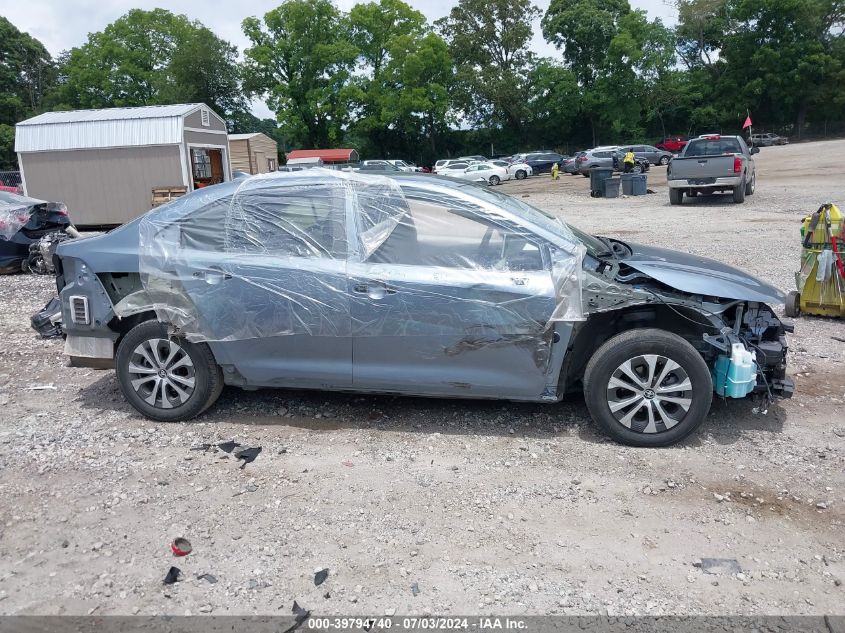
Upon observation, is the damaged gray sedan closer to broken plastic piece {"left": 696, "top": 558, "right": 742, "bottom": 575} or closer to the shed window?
broken plastic piece {"left": 696, "top": 558, "right": 742, "bottom": 575}

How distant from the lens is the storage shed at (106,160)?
21.4 meters

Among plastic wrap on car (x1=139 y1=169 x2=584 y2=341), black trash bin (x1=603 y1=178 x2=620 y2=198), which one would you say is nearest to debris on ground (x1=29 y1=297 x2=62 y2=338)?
plastic wrap on car (x1=139 y1=169 x2=584 y2=341)

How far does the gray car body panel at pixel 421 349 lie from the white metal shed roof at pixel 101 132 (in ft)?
59.6

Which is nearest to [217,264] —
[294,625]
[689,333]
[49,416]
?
[49,416]

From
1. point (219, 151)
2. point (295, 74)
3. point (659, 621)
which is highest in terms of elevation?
point (295, 74)

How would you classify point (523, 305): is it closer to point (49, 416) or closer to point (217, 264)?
point (217, 264)

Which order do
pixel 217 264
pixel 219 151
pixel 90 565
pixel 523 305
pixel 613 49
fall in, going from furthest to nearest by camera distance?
pixel 613 49 < pixel 219 151 < pixel 217 264 < pixel 523 305 < pixel 90 565

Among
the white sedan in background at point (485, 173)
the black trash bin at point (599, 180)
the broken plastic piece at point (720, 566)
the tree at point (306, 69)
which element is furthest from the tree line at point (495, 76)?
the broken plastic piece at point (720, 566)

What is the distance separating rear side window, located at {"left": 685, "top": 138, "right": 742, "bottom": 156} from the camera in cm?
1928

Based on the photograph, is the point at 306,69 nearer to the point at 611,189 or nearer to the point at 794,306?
the point at 611,189

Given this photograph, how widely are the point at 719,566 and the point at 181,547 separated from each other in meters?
2.60

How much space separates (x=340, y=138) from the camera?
57969mm

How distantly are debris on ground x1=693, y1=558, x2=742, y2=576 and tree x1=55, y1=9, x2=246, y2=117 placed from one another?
59439 millimetres

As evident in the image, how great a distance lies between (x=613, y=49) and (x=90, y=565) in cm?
5830
